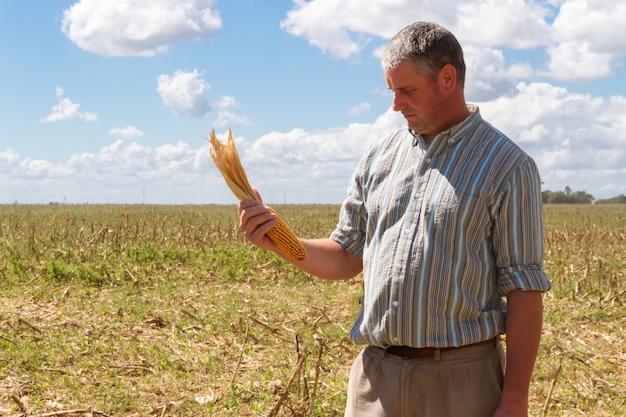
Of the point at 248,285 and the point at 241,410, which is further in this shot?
the point at 248,285

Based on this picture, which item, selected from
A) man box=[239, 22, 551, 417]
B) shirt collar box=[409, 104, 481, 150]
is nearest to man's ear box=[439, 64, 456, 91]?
man box=[239, 22, 551, 417]

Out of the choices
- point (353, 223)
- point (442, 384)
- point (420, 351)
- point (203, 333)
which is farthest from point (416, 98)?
point (203, 333)

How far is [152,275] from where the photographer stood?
431 inches

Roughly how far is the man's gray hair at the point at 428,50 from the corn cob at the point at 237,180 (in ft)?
2.06

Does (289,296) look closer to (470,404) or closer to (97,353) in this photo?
(97,353)

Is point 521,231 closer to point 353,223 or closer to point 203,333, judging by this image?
point 353,223

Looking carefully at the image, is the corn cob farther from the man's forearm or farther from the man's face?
the man's forearm

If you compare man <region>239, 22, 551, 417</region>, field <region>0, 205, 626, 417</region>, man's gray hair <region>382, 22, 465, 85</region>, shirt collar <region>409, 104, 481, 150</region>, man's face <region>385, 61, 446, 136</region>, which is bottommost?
field <region>0, 205, 626, 417</region>

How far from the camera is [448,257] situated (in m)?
2.25

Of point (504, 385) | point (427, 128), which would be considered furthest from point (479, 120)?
point (504, 385)

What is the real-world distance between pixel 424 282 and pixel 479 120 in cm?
57

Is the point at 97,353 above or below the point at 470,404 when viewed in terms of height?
below

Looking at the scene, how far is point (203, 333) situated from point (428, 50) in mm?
5755

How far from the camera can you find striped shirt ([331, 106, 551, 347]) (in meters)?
2.23
